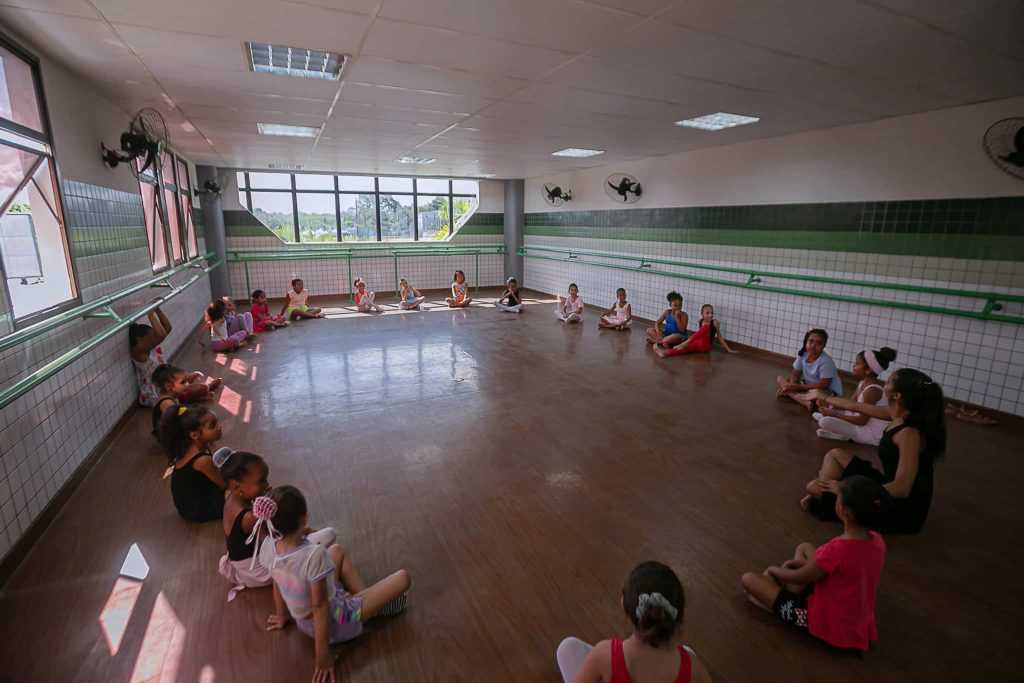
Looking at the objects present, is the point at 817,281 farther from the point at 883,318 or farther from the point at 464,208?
the point at 464,208

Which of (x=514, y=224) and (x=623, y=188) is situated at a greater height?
(x=623, y=188)

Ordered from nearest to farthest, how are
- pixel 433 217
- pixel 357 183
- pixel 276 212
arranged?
pixel 276 212, pixel 357 183, pixel 433 217

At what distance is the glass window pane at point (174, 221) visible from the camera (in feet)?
21.2

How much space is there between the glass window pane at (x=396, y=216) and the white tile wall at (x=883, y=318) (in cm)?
588

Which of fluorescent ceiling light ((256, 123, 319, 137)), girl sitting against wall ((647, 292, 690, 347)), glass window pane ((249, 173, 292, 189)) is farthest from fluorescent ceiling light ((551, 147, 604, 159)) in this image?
glass window pane ((249, 173, 292, 189))

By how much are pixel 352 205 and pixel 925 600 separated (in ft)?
35.1

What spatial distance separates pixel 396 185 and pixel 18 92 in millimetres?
8304

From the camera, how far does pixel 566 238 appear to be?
972 centimetres

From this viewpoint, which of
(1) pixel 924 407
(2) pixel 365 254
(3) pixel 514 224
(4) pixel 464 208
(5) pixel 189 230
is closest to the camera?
(1) pixel 924 407

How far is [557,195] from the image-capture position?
9.65 metres

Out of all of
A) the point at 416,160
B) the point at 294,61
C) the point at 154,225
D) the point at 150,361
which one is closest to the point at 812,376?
the point at 294,61

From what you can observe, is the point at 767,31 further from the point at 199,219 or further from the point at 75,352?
the point at 199,219

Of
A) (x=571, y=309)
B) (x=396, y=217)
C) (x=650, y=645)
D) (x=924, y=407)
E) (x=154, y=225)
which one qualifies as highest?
(x=396, y=217)

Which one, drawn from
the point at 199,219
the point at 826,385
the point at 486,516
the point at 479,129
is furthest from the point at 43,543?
the point at 199,219
